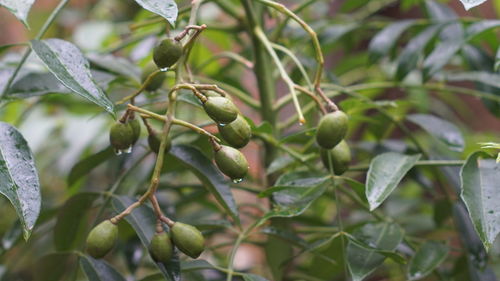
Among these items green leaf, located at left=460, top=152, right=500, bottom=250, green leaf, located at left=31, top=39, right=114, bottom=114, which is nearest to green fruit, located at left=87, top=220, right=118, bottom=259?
green leaf, located at left=31, top=39, right=114, bottom=114

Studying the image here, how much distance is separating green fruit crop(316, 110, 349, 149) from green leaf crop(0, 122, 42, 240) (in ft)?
0.85

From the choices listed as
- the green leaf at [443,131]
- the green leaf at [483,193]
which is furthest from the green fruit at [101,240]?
the green leaf at [443,131]

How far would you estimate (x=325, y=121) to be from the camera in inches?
23.2

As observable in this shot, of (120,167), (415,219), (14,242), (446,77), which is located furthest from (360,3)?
(14,242)

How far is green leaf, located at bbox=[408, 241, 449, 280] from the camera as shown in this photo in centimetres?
68

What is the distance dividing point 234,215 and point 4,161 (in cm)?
22

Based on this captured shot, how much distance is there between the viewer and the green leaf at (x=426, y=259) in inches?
26.9

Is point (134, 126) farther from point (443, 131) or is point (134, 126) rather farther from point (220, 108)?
point (443, 131)

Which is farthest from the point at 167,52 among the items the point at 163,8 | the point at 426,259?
the point at 426,259

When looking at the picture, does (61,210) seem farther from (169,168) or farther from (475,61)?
(475,61)

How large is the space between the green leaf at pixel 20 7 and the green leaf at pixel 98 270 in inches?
10.0

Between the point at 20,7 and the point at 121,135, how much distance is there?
0.14m

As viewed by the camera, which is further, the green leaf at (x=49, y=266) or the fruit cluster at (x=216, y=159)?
the green leaf at (x=49, y=266)

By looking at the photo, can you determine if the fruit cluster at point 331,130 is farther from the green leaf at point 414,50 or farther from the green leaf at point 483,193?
the green leaf at point 414,50
